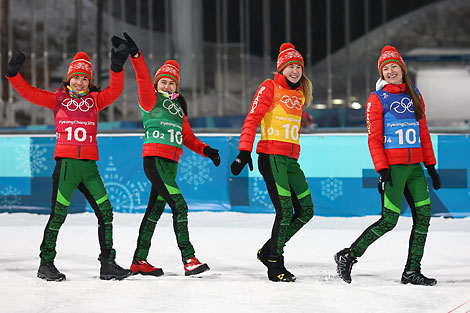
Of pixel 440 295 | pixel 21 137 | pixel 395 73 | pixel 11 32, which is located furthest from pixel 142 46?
pixel 440 295

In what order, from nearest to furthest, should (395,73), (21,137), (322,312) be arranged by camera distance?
(322,312), (395,73), (21,137)

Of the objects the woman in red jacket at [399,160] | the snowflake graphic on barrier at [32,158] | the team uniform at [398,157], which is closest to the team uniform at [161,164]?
the woman in red jacket at [399,160]

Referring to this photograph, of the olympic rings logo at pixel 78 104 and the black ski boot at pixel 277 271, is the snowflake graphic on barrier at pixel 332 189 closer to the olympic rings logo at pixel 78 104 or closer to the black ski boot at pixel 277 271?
the black ski boot at pixel 277 271

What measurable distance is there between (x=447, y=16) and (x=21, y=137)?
7.84 meters

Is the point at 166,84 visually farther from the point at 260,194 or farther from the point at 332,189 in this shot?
the point at 332,189

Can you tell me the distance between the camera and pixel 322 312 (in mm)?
3816

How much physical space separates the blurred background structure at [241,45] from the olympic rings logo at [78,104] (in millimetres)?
6813

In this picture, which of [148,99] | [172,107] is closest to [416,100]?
[172,107]

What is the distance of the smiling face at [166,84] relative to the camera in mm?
5004

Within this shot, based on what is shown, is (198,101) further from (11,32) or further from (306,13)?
(11,32)

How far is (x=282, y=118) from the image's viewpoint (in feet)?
15.8

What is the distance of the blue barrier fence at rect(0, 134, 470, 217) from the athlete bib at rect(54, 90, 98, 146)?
3.07m

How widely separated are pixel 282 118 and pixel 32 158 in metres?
4.03

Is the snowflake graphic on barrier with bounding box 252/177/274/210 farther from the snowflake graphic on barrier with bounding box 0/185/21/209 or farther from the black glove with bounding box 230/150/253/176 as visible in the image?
the black glove with bounding box 230/150/253/176
